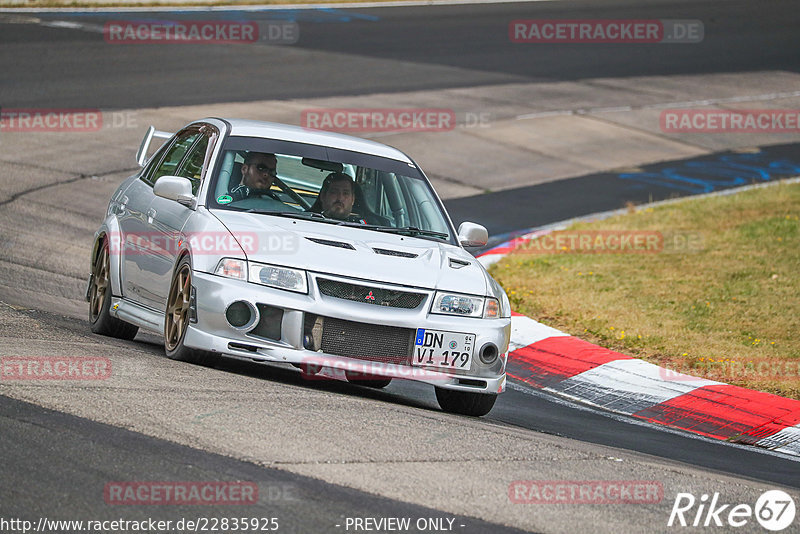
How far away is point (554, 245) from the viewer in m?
14.8

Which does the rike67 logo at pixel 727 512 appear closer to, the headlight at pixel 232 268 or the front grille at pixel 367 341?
the front grille at pixel 367 341

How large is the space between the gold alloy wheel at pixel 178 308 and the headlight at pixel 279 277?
464 millimetres

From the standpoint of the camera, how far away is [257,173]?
27.4 ft

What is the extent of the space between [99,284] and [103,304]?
0.96 feet

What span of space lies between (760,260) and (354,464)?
9002 millimetres

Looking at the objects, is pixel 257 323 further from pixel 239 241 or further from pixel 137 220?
pixel 137 220

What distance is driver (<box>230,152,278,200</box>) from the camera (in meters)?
8.29

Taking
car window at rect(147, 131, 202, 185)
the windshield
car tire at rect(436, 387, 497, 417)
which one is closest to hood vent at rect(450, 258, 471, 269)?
the windshield

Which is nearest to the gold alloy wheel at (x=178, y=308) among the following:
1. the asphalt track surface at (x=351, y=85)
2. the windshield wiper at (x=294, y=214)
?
the asphalt track surface at (x=351, y=85)

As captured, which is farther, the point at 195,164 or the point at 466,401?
the point at 195,164

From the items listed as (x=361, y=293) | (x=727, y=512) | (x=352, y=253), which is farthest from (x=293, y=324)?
(x=727, y=512)

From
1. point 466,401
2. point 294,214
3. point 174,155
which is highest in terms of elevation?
point 174,155

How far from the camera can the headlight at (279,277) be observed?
722cm

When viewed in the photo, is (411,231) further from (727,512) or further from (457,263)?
(727,512)
